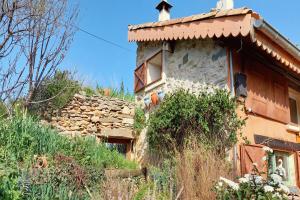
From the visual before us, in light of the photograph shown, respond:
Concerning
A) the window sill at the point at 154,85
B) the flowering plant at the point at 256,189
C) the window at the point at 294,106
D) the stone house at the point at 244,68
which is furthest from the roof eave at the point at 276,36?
the window sill at the point at 154,85

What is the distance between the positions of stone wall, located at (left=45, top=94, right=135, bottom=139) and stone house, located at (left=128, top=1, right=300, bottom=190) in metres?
0.77

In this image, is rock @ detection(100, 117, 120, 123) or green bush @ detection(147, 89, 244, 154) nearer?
green bush @ detection(147, 89, 244, 154)

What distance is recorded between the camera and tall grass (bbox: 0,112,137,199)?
5.12 meters

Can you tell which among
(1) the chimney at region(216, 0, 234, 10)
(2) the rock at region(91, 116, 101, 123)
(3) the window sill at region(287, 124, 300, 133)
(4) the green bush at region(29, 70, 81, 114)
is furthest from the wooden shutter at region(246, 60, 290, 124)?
(4) the green bush at region(29, 70, 81, 114)

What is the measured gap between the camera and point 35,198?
4824 mm

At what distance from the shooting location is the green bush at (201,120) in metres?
7.27

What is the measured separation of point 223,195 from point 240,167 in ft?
7.91

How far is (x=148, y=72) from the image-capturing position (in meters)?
10.6

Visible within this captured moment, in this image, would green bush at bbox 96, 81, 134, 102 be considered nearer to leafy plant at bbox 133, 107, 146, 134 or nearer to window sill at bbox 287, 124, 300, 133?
leafy plant at bbox 133, 107, 146, 134

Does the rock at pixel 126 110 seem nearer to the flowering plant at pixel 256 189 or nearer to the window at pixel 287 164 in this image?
the window at pixel 287 164

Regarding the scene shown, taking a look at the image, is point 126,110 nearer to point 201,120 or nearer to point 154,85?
point 154,85

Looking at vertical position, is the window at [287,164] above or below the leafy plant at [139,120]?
below

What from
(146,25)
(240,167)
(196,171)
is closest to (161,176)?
(196,171)

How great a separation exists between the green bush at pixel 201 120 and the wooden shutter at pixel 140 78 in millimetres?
2474
